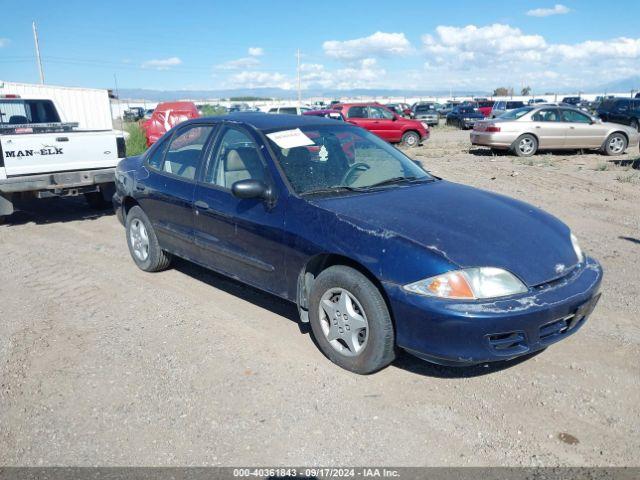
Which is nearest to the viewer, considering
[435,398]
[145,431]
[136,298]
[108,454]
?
[108,454]

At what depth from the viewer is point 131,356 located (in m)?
4.00

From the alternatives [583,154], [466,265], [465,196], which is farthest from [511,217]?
[583,154]

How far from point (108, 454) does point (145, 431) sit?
0.24m

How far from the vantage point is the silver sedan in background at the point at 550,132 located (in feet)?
49.9

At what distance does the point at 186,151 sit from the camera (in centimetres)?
515

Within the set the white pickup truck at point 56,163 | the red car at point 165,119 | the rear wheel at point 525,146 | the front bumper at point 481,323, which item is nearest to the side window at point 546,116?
the rear wheel at point 525,146

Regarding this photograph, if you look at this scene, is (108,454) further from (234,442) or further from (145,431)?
(234,442)

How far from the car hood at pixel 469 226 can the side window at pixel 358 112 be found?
1656 cm

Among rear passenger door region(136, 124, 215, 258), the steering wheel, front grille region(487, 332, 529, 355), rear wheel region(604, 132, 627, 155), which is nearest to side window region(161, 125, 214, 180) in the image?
rear passenger door region(136, 124, 215, 258)

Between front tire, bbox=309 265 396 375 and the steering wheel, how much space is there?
889 mm

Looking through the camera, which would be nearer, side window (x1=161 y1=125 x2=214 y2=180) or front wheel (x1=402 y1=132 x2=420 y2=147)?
side window (x1=161 y1=125 x2=214 y2=180)

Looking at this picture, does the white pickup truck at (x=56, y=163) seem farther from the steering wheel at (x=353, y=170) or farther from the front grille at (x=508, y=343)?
the front grille at (x=508, y=343)

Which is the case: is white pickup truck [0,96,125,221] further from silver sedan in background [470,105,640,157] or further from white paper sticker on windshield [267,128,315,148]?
silver sedan in background [470,105,640,157]

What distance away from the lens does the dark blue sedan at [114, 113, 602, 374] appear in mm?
3170
